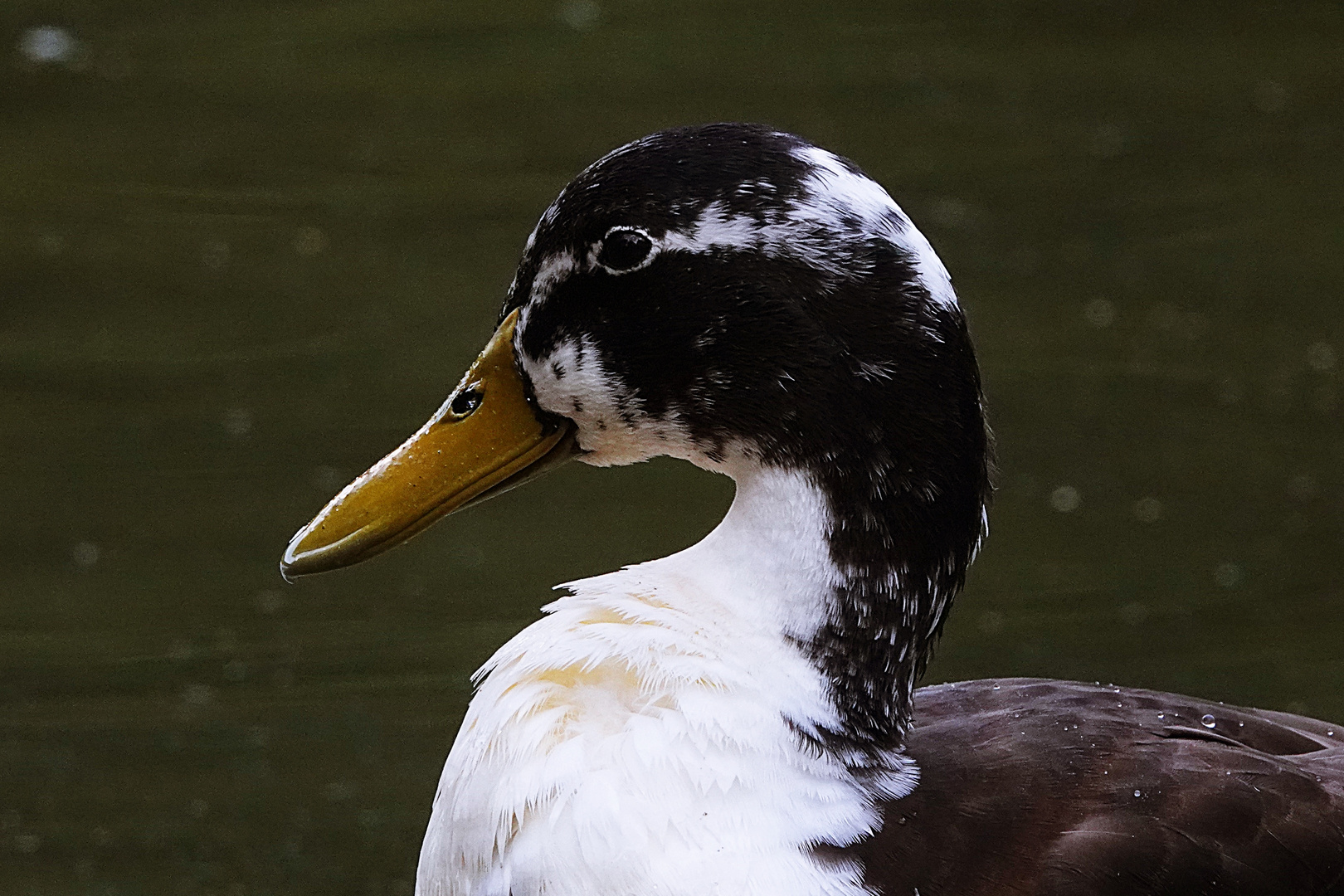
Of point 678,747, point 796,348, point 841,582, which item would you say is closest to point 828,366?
point 796,348

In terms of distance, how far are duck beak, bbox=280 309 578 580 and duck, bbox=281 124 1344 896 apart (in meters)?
0.10

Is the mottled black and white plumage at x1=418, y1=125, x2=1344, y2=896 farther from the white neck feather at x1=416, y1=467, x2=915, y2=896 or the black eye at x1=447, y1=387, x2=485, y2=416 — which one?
the black eye at x1=447, y1=387, x2=485, y2=416

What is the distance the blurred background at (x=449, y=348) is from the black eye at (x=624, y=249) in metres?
1.67

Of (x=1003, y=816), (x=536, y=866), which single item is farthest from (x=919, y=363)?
(x=536, y=866)

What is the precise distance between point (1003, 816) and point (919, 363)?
589 mm

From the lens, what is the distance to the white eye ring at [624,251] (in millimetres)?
2771

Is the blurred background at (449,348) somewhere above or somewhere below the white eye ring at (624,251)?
below

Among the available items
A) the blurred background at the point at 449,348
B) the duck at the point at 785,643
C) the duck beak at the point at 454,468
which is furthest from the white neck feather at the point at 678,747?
the blurred background at the point at 449,348

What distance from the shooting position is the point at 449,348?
18.6ft

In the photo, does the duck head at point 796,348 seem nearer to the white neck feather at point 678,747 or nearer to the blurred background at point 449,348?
the white neck feather at point 678,747

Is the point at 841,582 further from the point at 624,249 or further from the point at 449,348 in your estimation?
the point at 449,348

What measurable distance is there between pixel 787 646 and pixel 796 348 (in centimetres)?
38

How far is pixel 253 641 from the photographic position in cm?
466

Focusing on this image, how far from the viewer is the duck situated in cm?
267
